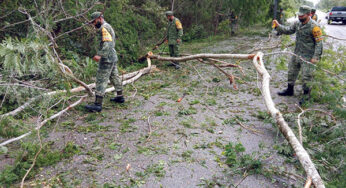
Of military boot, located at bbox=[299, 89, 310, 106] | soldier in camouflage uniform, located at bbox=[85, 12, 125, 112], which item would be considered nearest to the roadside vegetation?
military boot, located at bbox=[299, 89, 310, 106]

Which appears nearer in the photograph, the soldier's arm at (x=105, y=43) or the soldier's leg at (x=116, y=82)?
the soldier's arm at (x=105, y=43)

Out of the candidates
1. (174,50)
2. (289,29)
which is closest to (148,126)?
(289,29)

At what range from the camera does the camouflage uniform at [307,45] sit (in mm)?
4703

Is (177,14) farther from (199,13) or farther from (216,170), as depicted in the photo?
(216,170)

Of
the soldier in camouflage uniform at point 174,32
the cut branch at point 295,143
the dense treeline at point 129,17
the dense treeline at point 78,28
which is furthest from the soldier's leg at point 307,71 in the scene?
the dense treeline at point 78,28

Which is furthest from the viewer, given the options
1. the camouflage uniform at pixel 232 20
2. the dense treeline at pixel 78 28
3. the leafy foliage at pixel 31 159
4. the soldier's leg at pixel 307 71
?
the camouflage uniform at pixel 232 20

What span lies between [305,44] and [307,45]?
0.04 meters

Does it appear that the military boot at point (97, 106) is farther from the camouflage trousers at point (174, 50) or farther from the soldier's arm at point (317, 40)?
the soldier's arm at point (317, 40)

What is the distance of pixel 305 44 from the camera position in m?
4.93

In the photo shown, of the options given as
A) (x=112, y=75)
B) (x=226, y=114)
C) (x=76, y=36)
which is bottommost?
(x=226, y=114)

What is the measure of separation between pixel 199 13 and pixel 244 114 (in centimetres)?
1086

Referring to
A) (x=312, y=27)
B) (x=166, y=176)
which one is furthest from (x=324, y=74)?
(x=166, y=176)

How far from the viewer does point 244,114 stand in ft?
15.4

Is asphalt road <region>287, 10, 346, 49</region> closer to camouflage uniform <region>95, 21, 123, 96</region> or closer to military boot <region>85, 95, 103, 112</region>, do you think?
camouflage uniform <region>95, 21, 123, 96</region>
